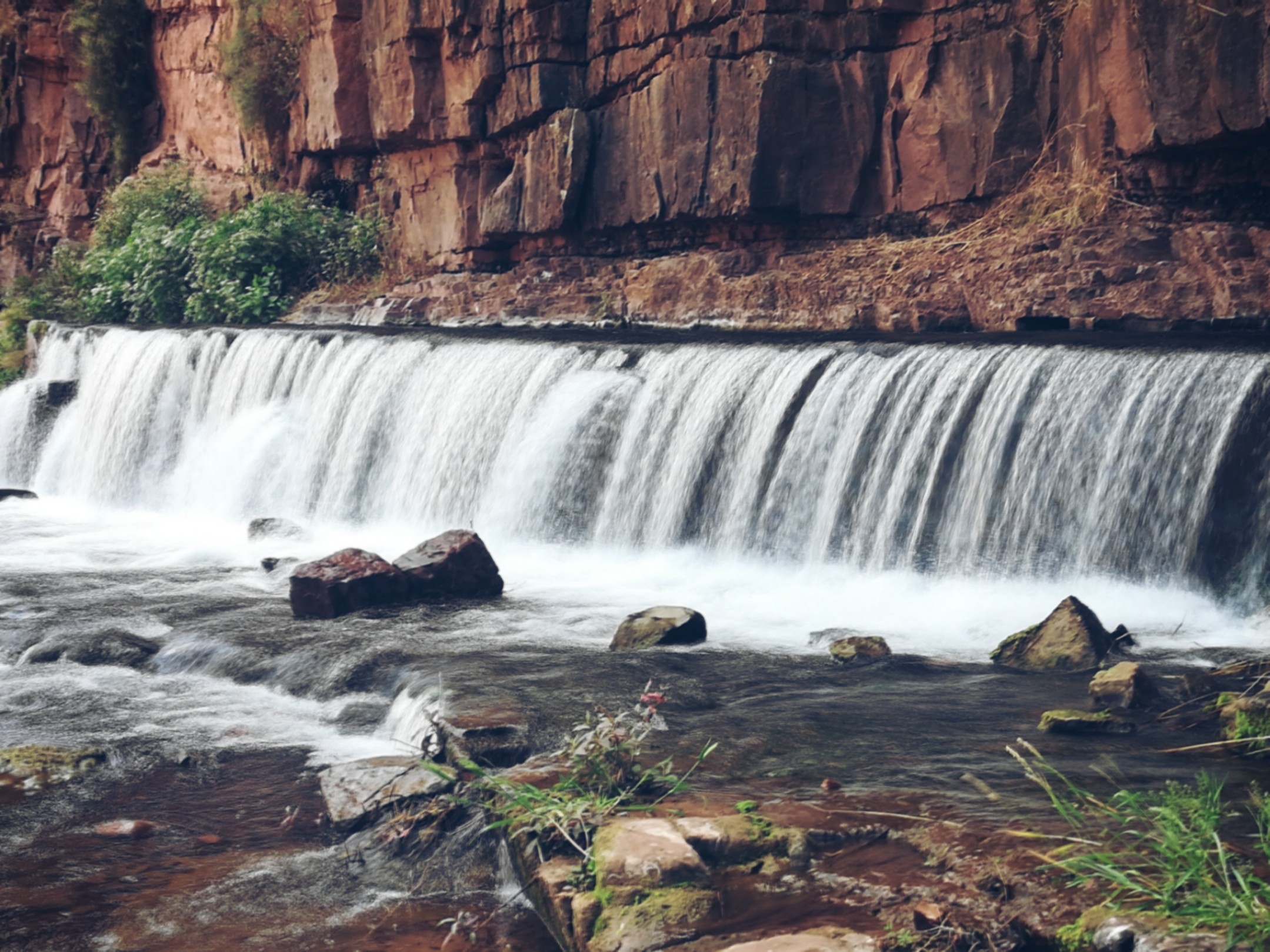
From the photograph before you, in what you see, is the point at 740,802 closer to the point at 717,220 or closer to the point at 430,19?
the point at 717,220

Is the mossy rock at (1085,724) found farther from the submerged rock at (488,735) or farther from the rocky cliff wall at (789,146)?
the rocky cliff wall at (789,146)

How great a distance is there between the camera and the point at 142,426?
16453 millimetres

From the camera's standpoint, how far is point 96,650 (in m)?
8.66

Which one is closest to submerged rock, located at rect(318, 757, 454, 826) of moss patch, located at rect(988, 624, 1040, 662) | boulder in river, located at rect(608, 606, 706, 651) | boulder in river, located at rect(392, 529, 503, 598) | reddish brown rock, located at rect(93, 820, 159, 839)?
reddish brown rock, located at rect(93, 820, 159, 839)

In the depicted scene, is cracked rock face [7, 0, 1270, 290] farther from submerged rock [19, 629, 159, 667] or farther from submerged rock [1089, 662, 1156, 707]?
submerged rock [19, 629, 159, 667]

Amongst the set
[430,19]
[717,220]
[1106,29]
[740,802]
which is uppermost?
[430,19]

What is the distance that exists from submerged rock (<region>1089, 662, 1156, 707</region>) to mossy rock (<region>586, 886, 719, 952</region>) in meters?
2.69

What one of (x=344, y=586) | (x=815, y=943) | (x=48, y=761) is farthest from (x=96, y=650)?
(x=815, y=943)

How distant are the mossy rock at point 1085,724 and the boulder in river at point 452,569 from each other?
459cm

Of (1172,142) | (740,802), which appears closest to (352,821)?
(740,802)

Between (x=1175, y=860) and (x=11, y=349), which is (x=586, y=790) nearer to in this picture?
(x=1175, y=860)

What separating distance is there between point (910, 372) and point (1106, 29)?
12.7 feet

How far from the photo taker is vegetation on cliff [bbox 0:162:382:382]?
67.0 ft

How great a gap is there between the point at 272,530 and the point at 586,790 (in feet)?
27.0
